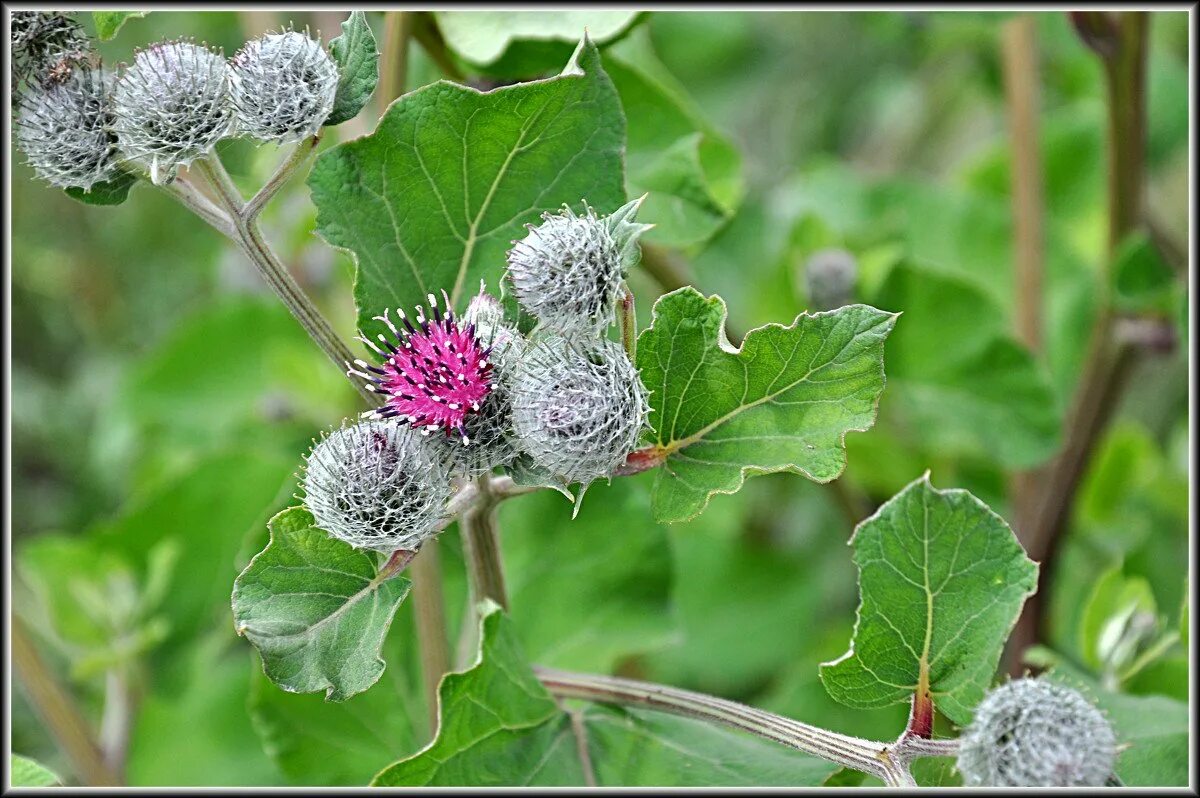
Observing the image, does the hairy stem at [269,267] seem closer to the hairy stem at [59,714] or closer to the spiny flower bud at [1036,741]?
the spiny flower bud at [1036,741]

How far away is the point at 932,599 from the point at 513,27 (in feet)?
2.49

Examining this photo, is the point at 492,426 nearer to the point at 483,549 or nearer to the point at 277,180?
the point at 483,549

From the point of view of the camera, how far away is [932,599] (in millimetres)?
866

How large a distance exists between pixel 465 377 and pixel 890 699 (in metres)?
0.43

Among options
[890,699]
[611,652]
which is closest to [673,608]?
[611,652]

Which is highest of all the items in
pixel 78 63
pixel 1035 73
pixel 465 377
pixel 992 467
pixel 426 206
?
pixel 1035 73

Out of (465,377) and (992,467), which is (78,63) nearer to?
(465,377)

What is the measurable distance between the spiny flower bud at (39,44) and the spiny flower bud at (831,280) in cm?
107

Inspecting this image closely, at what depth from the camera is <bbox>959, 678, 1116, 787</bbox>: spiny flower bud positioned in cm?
74

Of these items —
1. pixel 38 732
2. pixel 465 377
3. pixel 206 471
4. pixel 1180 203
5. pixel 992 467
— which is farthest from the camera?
pixel 1180 203

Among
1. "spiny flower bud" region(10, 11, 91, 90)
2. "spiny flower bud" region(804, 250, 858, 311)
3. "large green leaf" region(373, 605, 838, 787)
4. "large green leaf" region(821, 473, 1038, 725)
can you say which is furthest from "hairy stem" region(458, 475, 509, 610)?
"spiny flower bud" region(804, 250, 858, 311)

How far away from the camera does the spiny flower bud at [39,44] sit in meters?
0.93

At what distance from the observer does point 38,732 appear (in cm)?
241

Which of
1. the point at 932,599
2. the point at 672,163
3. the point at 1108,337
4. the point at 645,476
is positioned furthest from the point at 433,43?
the point at 1108,337
